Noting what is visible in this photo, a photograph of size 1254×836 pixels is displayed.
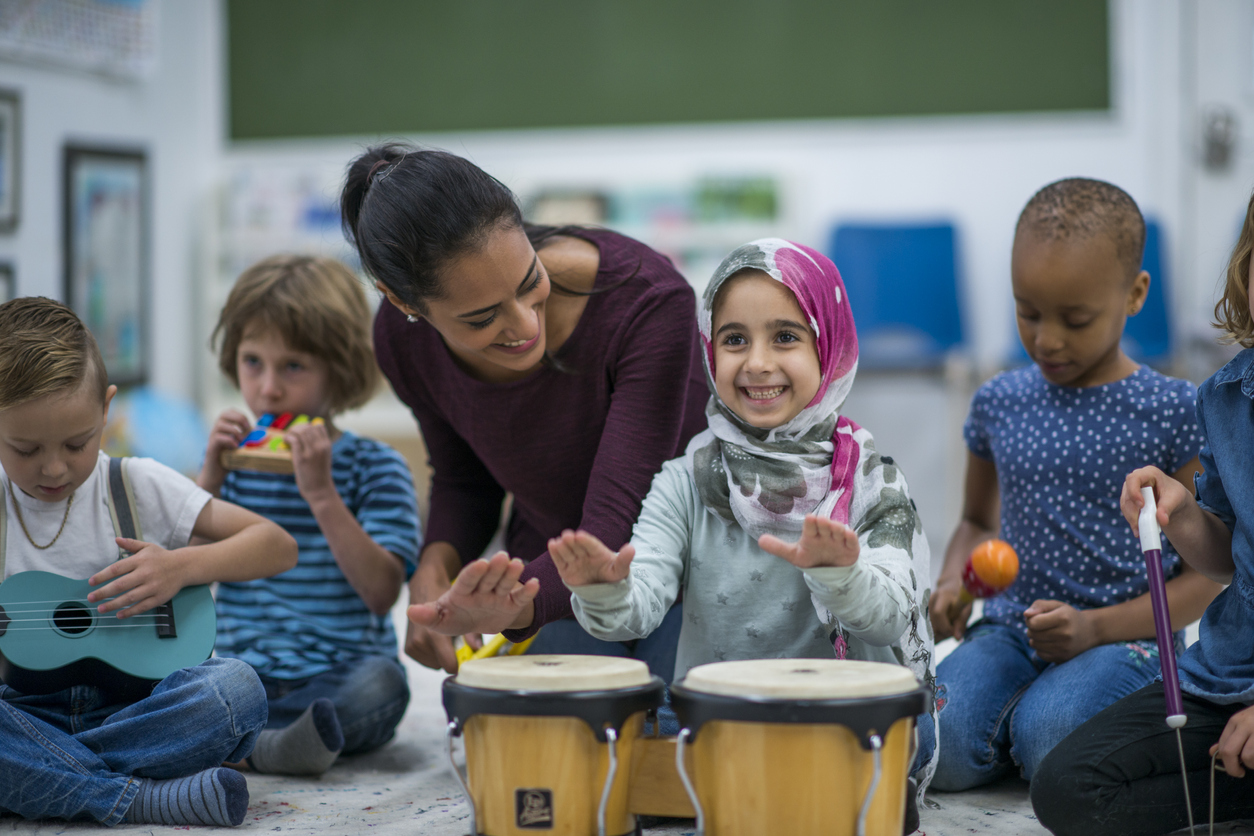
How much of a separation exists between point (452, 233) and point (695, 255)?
3.42 metres

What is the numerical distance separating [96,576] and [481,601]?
61cm

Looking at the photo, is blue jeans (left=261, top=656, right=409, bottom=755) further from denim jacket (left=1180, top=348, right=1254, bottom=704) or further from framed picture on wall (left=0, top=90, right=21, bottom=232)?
framed picture on wall (left=0, top=90, right=21, bottom=232)

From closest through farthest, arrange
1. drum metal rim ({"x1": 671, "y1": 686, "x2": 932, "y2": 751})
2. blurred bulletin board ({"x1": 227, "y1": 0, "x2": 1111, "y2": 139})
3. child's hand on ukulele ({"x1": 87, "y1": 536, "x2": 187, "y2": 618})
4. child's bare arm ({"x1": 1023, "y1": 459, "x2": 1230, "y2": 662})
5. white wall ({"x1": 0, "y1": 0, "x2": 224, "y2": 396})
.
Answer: drum metal rim ({"x1": 671, "y1": 686, "x2": 932, "y2": 751}), child's hand on ukulele ({"x1": 87, "y1": 536, "x2": 187, "y2": 618}), child's bare arm ({"x1": 1023, "y1": 459, "x2": 1230, "y2": 662}), white wall ({"x1": 0, "y1": 0, "x2": 224, "y2": 396}), blurred bulletin board ({"x1": 227, "y1": 0, "x2": 1111, "y2": 139})

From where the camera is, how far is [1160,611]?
134 cm

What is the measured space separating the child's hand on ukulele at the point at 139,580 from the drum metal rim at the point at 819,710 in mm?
848

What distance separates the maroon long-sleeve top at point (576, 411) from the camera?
168 centimetres

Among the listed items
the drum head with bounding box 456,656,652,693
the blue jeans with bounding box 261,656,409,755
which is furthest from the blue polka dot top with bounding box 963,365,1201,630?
the blue jeans with bounding box 261,656,409,755

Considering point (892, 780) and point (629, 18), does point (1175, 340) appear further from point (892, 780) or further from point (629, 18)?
point (892, 780)

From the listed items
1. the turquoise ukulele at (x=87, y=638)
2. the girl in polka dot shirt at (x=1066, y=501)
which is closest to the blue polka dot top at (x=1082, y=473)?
the girl in polka dot shirt at (x=1066, y=501)

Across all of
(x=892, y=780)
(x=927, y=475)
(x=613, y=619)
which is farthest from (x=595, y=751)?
(x=927, y=475)

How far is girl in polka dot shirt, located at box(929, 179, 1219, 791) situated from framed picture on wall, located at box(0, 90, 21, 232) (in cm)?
379

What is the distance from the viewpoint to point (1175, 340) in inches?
182

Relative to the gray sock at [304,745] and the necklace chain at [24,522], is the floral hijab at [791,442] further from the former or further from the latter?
the necklace chain at [24,522]

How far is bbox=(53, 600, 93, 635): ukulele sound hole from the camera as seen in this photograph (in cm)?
165
